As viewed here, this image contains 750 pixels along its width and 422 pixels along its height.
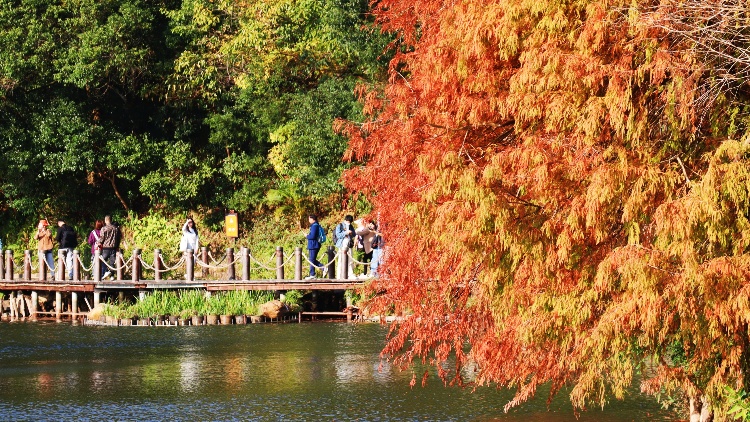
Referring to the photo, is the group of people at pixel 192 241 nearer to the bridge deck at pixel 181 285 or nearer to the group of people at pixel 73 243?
the group of people at pixel 73 243

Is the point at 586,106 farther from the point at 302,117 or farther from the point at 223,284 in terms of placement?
the point at 302,117

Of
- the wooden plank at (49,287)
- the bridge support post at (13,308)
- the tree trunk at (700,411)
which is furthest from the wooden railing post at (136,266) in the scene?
the tree trunk at (700,411)

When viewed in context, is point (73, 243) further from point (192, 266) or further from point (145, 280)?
point (192, 266)

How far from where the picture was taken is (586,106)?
1006 centimetres

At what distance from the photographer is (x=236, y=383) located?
54.0 feet

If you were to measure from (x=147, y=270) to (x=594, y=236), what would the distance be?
24.9 metres

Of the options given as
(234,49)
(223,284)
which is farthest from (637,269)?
(234,49)

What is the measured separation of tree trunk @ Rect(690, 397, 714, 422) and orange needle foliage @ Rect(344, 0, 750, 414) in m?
0.47

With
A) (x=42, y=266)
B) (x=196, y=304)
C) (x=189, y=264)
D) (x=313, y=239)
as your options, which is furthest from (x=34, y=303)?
(x=313, y=239)

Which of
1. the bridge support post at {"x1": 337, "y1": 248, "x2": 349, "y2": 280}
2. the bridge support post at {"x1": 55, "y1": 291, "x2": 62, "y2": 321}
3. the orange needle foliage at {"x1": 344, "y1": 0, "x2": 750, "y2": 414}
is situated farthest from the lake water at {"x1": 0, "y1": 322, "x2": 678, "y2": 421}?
the bridge support post at {"x1": 55, "y1": 291, "x2": 62, "y2": 321}

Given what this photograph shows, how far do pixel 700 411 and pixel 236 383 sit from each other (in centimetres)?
705

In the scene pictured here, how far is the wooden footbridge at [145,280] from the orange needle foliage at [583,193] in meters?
13.5

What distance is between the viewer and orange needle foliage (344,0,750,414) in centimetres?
939

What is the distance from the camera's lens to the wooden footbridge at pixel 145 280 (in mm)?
26094
